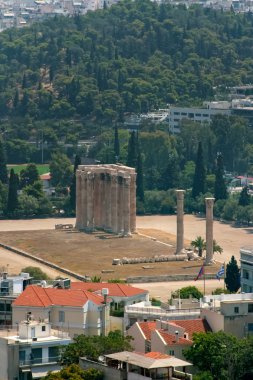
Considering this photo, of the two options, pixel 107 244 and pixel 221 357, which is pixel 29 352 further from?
pixel 107 244

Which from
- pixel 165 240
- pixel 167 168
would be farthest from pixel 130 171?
pixel 167 168

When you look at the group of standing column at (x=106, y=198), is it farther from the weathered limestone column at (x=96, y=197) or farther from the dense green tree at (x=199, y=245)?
the dense green tree at (x=199, y=245)

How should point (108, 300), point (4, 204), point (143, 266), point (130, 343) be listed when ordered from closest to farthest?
point (130, 343), point (108, 300), point (143, 266), point (4, 204)

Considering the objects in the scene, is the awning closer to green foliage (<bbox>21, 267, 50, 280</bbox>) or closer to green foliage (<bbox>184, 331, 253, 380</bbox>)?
green foliage (<bbox>184, 331, 253, 380</bbox>)

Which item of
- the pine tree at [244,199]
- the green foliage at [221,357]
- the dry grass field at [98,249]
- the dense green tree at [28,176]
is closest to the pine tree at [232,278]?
the dry grass field at [98,249]

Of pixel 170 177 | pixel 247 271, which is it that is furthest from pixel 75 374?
pixel 170 177

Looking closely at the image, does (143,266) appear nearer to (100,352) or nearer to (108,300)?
(108,300)
